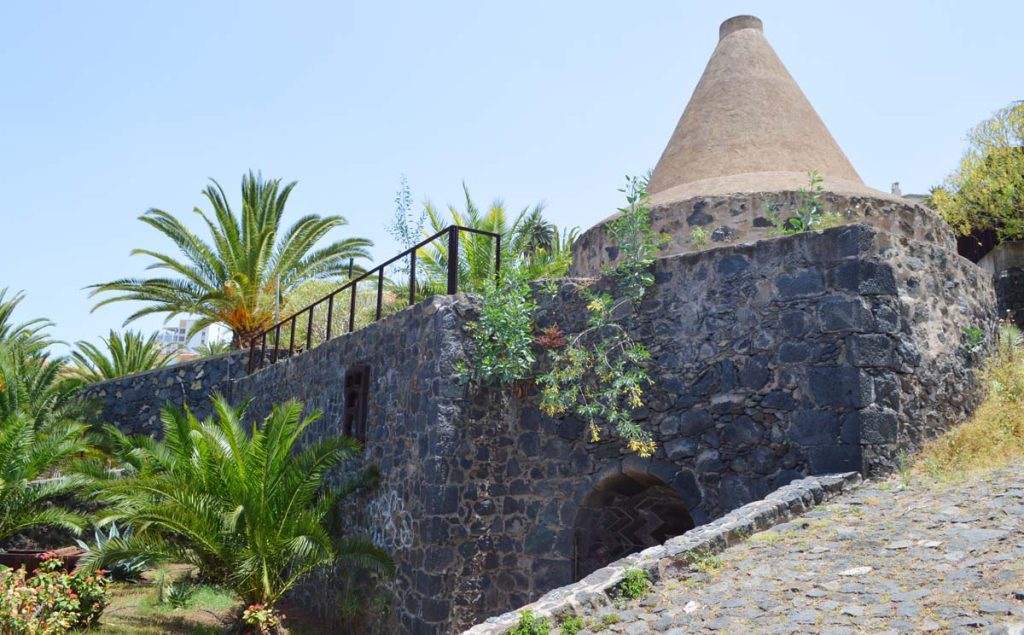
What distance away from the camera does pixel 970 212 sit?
53.1 feet

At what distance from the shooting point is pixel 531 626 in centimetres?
495

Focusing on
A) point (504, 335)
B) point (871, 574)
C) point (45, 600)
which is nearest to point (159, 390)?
point (45, 600)

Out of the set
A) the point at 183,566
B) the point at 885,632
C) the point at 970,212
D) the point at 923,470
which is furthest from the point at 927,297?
the point at 183,566

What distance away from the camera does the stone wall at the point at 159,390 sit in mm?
16734

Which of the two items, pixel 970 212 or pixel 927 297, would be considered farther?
pixel 970 212

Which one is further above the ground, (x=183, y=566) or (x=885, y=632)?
(x=885, y=632)

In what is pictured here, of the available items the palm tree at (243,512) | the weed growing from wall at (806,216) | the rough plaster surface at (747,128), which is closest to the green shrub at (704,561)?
the weed growing from wall at (806,216)

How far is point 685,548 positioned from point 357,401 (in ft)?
18.6

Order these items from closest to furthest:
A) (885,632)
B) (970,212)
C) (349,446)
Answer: (885,632), (349,446), (970,212)

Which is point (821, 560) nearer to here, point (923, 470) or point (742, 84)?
point (923, 470)

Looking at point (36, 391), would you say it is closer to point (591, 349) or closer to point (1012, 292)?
point (591, 349)

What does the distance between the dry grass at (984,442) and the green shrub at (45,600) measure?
24.8ft

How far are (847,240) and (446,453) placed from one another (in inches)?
167

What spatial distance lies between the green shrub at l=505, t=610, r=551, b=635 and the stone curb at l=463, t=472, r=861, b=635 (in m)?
0.05
